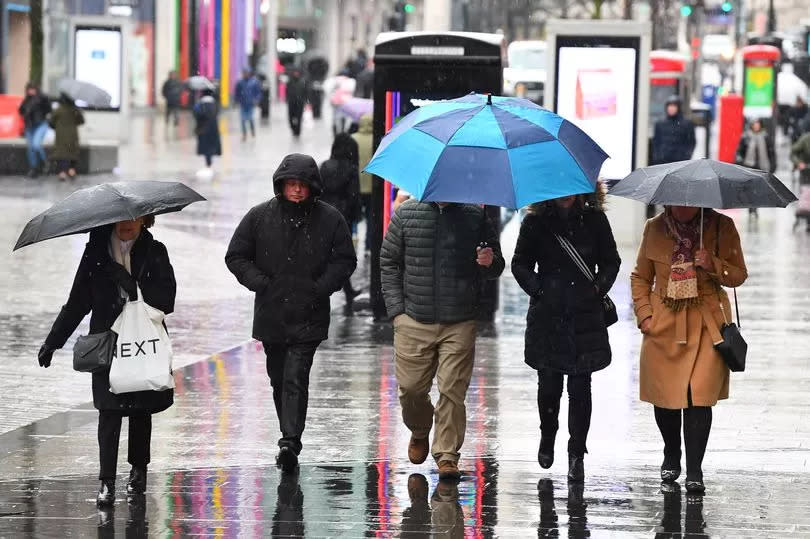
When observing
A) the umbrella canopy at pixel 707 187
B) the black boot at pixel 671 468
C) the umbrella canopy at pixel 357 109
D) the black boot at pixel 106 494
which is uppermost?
the umbrella canopy at pixel 357 109

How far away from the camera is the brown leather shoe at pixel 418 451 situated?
8.33 meters

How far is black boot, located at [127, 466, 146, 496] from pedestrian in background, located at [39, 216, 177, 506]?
0.21 meters

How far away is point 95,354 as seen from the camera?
7.56m

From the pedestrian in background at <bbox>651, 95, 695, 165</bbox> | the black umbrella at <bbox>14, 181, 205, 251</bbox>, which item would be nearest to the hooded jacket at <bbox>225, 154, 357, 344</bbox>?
the black umbrella at <bbox>14, 181, 205, 251</bbox>

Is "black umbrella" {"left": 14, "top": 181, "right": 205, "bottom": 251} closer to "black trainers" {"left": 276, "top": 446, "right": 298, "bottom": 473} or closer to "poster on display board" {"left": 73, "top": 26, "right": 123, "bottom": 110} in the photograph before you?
"black trainers" {"left": 276, "top": 446, "right": 298, "bottom": 473}

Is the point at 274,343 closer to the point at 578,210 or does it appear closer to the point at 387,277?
the point at 387,277

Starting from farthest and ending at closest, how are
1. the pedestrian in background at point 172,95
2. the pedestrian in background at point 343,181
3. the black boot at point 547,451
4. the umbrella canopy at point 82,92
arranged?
the pedestrian in background at point 172,95 → the umbrella canopy at point 82,92 → the pedestrian in background at point 343,181 → the black boot at point 547,451

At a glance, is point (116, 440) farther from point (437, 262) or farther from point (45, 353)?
point (437, 262)

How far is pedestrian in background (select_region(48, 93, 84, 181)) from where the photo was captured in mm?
26938

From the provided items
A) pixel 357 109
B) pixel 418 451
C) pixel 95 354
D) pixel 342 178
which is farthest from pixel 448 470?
pixel 357 109

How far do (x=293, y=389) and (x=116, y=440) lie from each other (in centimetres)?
103

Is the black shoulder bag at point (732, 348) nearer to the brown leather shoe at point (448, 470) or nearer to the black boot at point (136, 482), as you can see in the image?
the brown leather shoe at point (448, 470)

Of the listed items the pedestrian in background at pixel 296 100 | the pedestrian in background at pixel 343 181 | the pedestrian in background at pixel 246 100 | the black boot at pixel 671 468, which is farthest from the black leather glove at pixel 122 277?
the pedestrian in background at pixel 296 100

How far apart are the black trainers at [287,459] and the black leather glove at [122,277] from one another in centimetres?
118
